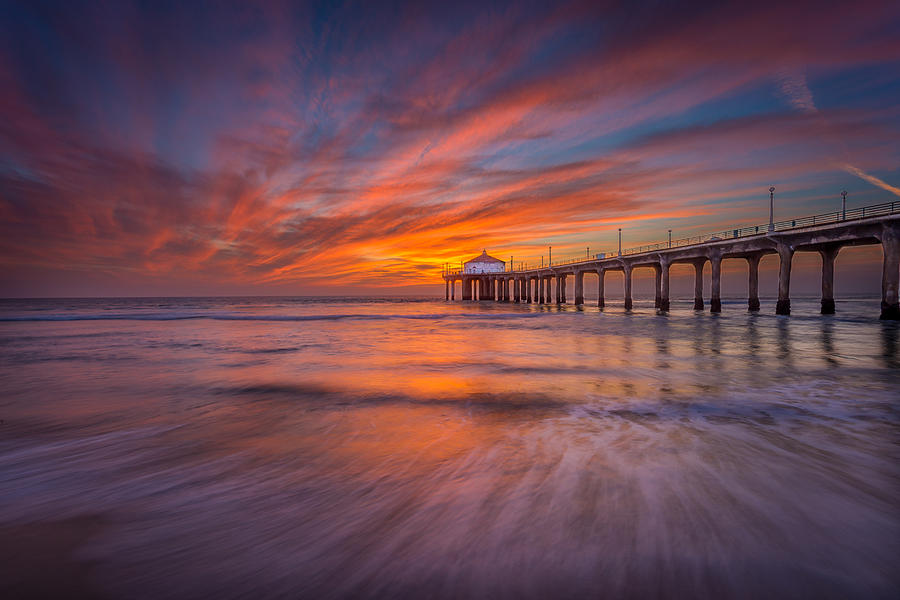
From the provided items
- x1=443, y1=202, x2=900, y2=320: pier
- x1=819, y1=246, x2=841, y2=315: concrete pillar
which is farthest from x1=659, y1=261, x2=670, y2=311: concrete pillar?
x1=819, y1=246, x2=841, y2=315: concrete pillar

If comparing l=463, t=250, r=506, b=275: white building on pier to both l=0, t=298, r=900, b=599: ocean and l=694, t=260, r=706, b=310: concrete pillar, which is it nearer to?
l=694, t=260, r=706, b=310: concrete pillar

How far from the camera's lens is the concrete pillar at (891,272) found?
2428 cm

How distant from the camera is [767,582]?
245cm

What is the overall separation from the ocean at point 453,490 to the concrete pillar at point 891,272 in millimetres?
24036

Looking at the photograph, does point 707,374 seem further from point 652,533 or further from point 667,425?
point 652,533

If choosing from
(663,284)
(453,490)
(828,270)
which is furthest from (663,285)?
(453,490)

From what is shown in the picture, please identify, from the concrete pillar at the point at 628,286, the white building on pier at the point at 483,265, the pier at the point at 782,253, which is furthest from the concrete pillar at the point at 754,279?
the white building on pier at the point at 483,265

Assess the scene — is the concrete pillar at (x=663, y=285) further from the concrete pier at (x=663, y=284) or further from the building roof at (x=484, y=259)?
the building roof at (x=484, y=259)

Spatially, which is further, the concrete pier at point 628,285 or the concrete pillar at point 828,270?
the concrete pier at point 628,285

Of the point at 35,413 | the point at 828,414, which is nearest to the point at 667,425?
the point at 828,414

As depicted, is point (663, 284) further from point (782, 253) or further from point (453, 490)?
point (453, 490)

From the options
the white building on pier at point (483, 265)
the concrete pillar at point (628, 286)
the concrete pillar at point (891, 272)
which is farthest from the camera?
the white building on pier at point (483, 265)

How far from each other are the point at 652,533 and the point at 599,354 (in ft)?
37.5

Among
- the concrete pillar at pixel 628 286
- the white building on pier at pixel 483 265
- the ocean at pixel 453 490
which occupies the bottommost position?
the ocean at pixel 453 490
